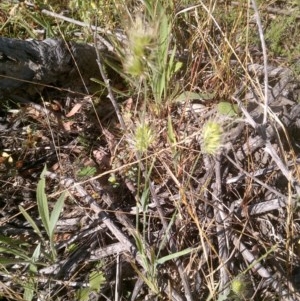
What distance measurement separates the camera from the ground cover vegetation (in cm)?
112

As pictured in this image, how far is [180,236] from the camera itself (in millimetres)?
1225

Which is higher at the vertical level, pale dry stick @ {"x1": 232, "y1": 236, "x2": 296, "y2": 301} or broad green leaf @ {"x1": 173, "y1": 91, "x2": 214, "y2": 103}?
broad green leaf @ {"x1": 173, "y1": 91, "x2": 214, "y2": 103}

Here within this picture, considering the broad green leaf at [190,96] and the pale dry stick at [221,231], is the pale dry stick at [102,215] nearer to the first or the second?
the pale dry stick at [221,231]

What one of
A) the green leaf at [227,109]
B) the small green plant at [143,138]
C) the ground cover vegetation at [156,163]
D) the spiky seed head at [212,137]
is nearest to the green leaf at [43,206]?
the ground cover vegetation at [156,163]

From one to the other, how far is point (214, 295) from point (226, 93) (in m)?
Result: 0.68

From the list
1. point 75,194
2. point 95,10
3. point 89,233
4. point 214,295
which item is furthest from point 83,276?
point 95,10

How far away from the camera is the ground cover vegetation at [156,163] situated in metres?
1.12

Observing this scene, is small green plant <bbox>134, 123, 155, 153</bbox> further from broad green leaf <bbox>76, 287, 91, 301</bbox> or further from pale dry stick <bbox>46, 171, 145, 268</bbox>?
broad green leaf <bbox>76, 287, 91, 301</bbox>

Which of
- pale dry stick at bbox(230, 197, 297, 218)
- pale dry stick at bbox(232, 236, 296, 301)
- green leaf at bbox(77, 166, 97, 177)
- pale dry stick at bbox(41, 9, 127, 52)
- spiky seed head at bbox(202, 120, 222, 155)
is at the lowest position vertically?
pale dry stick at bbox(232, 236, 296, 301)

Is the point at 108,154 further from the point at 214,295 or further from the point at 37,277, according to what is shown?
the point at 214,295

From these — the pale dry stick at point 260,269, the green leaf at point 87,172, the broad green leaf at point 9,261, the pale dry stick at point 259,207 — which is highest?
the green leaf at point 87,172

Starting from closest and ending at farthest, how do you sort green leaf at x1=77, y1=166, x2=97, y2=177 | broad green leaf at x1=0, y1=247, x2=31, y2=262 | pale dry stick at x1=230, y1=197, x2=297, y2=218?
broad green leaf at x1=0, y1=247, x2=31, y2=262 → pale dry stick at x1=230, y1=197, x2=297, y2=218 → green leaf at x1=77, y1=166, x2=97, y2=177

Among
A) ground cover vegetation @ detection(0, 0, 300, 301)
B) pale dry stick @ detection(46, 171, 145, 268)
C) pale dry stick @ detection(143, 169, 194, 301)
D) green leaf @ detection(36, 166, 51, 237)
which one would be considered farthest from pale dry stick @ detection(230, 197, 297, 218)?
green leaf @ detection(36, 166, 51, 237)

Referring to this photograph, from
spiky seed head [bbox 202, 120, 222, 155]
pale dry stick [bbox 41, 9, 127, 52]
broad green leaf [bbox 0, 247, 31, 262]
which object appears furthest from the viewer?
pale dry stick [bbox 41, 9, 127, 52]
